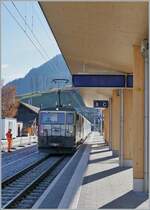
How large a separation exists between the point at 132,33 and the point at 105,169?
7668mm

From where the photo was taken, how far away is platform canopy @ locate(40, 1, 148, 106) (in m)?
9.66

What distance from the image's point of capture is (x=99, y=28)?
11.9 metres

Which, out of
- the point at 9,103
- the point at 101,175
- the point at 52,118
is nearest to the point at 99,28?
the point at 101,175

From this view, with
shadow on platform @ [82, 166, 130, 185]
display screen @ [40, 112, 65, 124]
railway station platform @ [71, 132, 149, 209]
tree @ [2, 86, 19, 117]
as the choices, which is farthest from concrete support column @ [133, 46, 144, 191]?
tree @ [2, 86, 19, 117]

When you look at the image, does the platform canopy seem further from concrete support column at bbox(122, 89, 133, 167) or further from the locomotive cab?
the locomotive cab

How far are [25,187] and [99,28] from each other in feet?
17.9

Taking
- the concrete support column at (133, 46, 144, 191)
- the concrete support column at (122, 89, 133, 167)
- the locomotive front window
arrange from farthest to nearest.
Answer: the locomotive front window → the concrete support column at (122, 89, 133, 167) → the concrete support column at (133, 46, 144, 191)

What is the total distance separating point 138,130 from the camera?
11.9 meters

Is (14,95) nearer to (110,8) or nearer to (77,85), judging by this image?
(77,85)

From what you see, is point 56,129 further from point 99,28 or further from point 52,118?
point 99,28

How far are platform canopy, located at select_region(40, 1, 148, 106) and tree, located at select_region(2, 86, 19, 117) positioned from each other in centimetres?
5647

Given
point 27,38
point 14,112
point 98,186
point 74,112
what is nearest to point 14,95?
point 14,112

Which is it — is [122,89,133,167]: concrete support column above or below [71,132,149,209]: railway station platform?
above

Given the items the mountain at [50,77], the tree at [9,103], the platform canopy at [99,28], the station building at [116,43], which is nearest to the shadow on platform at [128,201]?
the station building at [116,43]
